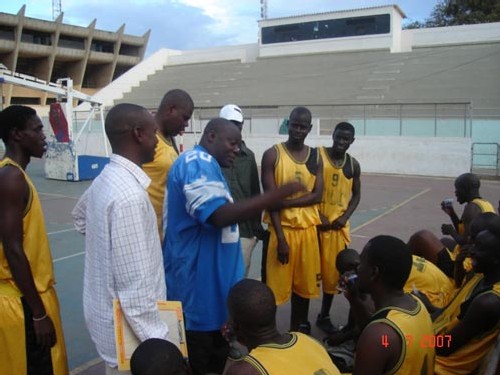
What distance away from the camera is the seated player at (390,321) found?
2.04m

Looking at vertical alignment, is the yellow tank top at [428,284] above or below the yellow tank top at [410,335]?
below

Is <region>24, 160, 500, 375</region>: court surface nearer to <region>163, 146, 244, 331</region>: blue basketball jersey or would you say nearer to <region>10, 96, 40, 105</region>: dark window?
Result: <region>163, 146, 244, 331</region>: blue basketball jersey

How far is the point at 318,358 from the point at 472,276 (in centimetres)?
174

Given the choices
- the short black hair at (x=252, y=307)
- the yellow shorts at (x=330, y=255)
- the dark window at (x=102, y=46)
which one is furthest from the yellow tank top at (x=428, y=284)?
the dark window at (x=102, y=46)

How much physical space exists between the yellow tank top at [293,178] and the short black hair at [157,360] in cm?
221

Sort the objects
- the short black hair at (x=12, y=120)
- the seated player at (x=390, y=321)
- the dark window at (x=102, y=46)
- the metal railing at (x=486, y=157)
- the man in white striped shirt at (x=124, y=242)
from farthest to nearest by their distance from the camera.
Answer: the dark window at (x=102, y=46)
the metal railing at (x=486, y=157)
the short black hair at (x=12, y=120)
the seated player at (x=390, y=321)
the man in white striped shirt at (x=124, y=242)

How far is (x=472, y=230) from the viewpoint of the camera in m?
3.14

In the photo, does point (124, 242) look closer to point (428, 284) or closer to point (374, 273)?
point (374, 273)

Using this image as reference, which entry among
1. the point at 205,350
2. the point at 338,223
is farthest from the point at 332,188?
the point at 205,350

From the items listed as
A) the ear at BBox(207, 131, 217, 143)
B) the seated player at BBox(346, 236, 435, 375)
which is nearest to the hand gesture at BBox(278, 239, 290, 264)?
the seated player at BBox(346, 236, 435, 375)

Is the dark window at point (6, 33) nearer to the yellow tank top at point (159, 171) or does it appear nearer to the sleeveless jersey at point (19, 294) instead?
the yellow tank top at point (159, 171)

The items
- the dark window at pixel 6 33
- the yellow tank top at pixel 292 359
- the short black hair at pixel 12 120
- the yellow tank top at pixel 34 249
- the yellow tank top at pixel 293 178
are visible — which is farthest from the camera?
the dark window at pixel 6 33

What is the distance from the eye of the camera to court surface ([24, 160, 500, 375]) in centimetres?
416

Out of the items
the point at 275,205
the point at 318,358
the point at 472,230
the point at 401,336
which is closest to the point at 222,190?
the point at 275,205
